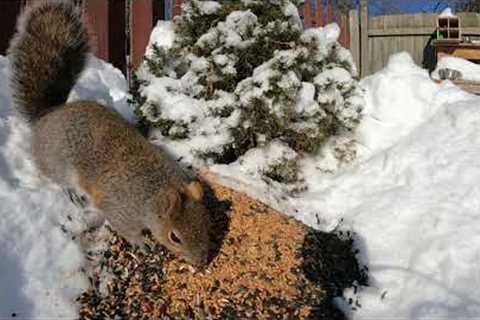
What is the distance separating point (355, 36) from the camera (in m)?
7.39

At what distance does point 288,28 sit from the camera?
4391 millimetres

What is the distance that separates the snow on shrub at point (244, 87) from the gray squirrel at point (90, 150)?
20.1 inches

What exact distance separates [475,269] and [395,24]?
191 inches

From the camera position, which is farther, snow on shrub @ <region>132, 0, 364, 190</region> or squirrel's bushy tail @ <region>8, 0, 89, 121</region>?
snow on shrub @ <region>132, 0, 364, 190</region>

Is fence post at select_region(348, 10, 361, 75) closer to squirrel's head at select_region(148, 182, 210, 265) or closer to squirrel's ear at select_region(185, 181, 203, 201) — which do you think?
squirrel's ear at select_region(185, 181, 203, 201)

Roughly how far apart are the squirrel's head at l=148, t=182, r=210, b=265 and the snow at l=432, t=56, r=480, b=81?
4235 mm

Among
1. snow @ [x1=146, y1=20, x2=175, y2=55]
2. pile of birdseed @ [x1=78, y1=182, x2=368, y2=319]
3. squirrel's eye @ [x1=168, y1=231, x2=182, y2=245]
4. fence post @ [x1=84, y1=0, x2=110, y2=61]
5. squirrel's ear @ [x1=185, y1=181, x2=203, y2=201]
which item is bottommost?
pile of birdseed @ [x1=78, y1=182, x2=368, y2=319]

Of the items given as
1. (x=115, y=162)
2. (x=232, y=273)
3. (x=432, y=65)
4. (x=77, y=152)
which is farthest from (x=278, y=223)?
(x=432, y=65)

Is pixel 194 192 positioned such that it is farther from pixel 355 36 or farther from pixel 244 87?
pixel 355 36

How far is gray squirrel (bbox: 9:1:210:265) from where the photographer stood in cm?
314

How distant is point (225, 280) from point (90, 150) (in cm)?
124

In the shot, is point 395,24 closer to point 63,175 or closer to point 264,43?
point 264,43

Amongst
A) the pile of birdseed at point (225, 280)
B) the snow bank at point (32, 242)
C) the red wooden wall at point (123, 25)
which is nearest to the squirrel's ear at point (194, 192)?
the pile of birdseed at point (225, 280)

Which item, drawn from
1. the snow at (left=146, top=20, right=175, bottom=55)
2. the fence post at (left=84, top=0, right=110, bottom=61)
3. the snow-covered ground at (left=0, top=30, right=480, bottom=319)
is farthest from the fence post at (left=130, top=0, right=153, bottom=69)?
the snow at (left=146, top=20, right=175, bottom=55)
